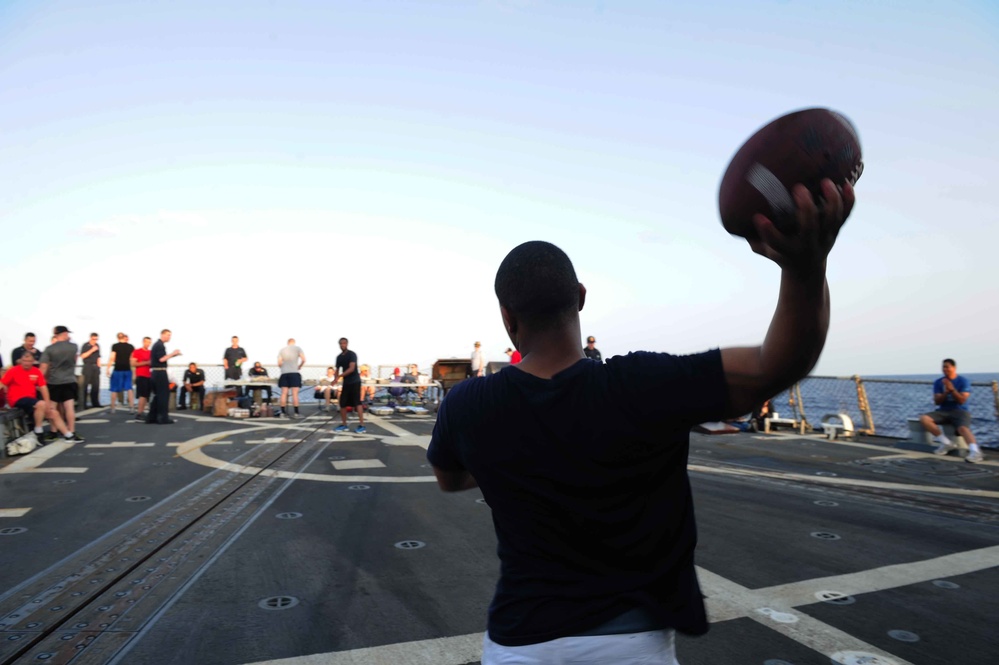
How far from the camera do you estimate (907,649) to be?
312 centimetres

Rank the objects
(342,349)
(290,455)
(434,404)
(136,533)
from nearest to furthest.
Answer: (136,533) < (290,455) < (342,349) < (434,404)

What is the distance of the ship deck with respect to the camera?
3.20 metres

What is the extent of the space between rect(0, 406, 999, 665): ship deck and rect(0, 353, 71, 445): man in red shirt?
2.40m

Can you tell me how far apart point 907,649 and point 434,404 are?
1886 centimetres

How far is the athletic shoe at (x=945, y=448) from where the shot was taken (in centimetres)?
1055

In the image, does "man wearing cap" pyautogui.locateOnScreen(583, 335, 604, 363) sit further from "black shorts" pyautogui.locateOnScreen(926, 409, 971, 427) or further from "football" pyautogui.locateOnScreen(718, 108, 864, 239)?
"football" pyautogui.locateOnScreen(718, 108, 864, 239)

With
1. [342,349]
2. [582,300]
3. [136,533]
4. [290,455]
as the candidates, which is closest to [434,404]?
[342,349]

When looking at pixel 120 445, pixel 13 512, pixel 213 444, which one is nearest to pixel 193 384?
pixel 120 445

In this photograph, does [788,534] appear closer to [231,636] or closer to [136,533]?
[231,636]

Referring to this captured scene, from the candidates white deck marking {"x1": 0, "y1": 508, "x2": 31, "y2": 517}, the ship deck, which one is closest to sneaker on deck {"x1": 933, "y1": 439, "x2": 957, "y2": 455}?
the ship deck

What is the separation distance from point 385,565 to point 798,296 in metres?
3.96

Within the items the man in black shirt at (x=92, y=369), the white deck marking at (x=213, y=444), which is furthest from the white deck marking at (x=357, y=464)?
the man in black shirt at (x=92, y=369)

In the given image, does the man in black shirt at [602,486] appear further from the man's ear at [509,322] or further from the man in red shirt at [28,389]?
the man in red shirt at [28,389]

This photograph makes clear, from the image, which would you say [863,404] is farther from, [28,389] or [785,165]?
[28,389]
